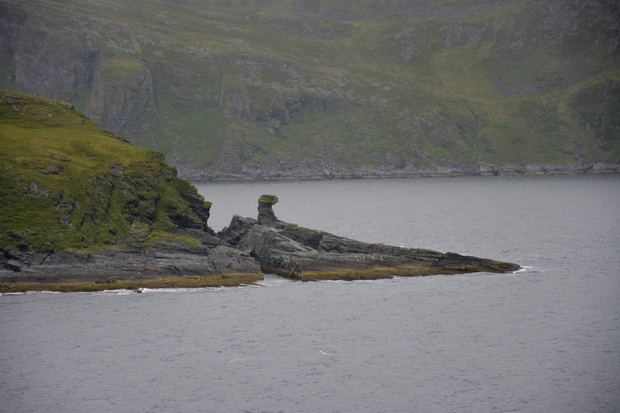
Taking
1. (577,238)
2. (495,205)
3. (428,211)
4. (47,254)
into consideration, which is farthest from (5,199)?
(495,205)

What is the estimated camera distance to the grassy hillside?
7944cm

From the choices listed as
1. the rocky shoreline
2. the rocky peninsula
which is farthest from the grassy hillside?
the rocky shoreline

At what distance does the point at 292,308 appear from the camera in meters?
70.7

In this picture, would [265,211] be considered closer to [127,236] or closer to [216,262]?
[216,262]

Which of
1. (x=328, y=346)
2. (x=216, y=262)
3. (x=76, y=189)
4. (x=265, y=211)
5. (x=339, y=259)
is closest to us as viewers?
(x=328, y=346)

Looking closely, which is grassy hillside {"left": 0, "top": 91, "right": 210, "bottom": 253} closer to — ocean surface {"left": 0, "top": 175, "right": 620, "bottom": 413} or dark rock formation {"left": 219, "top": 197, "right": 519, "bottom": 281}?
ocean surface {"left": 0, "top": 175, "right": 620, "bottom": 413}

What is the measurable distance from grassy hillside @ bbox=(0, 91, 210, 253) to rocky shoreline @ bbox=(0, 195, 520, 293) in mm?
2230

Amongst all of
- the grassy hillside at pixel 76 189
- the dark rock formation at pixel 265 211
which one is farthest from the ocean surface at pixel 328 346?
the dark rock formation at pixel 265 211

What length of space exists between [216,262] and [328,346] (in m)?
27.9

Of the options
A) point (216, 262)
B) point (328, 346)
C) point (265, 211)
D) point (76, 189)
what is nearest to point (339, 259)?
point (216, 262)

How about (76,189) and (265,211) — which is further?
(265,211)

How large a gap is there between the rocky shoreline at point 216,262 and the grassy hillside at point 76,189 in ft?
7.32

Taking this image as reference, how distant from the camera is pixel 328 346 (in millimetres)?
58688

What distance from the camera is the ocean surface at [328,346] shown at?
47.0 m
